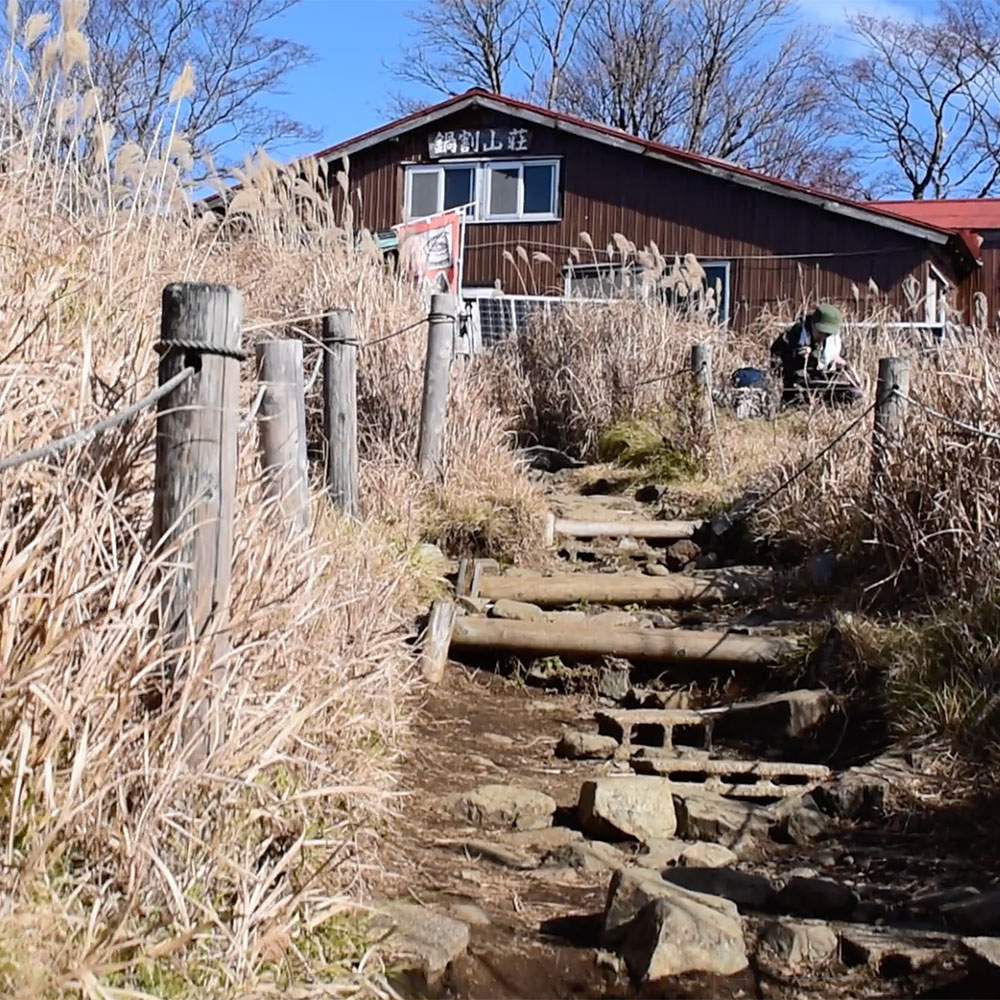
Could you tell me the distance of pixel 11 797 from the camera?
2.46 meters

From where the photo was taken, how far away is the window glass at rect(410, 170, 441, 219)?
24.3 metres

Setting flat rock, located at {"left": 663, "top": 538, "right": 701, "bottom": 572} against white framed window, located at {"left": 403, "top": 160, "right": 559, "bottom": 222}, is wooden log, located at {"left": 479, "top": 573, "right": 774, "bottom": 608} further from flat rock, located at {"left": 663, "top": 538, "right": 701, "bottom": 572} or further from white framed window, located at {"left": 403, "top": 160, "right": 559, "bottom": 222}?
white framed window, located at {"left": 403, "top": 160, "right": 559, "bottom": 222}

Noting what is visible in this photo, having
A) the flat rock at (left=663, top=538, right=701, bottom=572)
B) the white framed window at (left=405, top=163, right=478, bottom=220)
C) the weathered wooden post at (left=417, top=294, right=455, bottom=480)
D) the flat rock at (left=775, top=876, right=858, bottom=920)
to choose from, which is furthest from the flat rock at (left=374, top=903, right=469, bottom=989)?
the white framed window at (left=405, top=163, right=478, bottom=220)

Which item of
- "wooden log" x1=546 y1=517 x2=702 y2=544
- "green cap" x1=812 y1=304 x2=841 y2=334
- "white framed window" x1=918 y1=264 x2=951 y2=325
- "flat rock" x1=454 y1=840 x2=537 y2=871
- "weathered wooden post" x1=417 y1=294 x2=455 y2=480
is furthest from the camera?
"white framed window" x1=918 y1=264 x2=951 y2=325

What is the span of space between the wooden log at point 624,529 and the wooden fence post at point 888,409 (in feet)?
5.49

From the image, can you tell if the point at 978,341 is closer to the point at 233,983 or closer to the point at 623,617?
the point at 623,617

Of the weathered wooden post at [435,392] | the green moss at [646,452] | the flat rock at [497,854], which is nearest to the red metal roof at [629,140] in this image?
the green moss at [646,452]

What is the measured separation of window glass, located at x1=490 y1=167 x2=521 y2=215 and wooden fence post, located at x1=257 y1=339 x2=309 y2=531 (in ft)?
63.6

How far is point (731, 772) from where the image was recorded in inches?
193

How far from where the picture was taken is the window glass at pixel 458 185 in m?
24.0

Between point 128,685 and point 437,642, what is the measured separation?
3.13 metres

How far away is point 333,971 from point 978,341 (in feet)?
16.5

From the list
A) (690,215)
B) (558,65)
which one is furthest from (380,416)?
(558,65)

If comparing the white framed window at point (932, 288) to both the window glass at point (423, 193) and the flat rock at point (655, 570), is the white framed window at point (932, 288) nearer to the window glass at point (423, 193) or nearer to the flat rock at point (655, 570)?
the window glass at point (423, 193)
